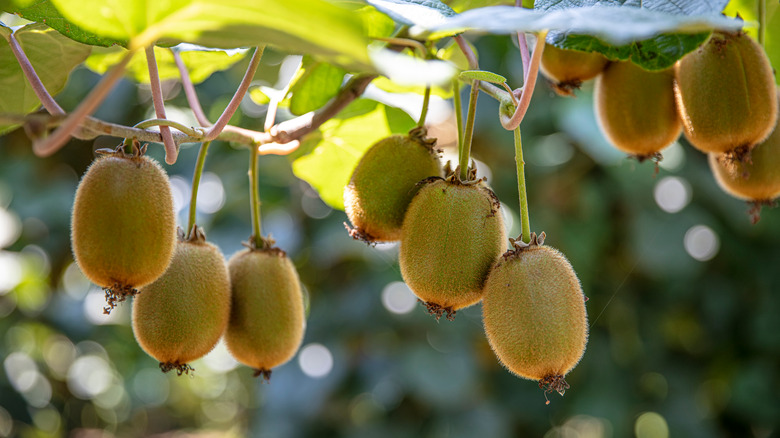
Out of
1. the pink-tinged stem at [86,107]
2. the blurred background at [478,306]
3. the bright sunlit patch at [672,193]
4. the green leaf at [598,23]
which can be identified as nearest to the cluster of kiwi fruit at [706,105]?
the green leaf at [598,23]

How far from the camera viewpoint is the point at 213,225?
184cm

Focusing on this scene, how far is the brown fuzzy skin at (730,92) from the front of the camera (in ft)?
A: 2.27

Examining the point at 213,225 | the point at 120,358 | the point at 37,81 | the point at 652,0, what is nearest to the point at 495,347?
the point at 652,0

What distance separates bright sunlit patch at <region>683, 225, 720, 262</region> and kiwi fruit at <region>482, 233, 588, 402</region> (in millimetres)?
1482

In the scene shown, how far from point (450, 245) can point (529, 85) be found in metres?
0.17

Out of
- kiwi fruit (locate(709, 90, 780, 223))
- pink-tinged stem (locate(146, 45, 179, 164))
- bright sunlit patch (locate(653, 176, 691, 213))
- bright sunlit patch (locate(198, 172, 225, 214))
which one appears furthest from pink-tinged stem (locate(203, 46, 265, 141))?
bright sunlit patch (locate(653, 176, 691, 213))

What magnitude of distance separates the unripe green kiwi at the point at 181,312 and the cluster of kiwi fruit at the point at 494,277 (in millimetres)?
214

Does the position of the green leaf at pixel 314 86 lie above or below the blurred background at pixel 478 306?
above

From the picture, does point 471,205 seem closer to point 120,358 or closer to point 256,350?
point 256,350

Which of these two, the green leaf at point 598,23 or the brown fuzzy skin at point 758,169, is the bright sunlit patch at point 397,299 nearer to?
the brown fuzzy skin at point 758,169

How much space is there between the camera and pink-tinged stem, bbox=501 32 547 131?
0.48m

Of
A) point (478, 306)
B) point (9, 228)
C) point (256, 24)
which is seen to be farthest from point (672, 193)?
point (9, 228)

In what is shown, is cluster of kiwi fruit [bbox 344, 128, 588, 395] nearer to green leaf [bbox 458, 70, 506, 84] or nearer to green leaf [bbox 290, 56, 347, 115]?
green leaf [bbox 458, 70, 506, 84]

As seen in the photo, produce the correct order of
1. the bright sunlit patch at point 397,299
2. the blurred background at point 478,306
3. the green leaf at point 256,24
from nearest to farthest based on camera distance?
1. the green leaf at point 256,24
2. the blurred background at point 478,306
3. the bright sunlit patch at point 397,299
